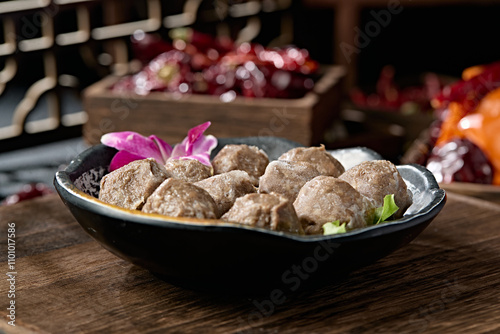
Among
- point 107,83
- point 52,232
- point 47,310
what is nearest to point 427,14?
point 107,83

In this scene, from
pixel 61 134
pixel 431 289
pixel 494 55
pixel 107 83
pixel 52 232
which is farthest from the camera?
pixel 494 55

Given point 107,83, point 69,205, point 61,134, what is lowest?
point 61,134

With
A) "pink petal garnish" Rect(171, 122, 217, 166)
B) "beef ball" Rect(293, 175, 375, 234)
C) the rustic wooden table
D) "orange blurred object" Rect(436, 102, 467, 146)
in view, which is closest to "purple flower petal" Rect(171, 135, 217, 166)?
"pink petal garnish" Rect(171, 122, 217, 166)

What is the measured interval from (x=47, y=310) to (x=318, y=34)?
10.1ft

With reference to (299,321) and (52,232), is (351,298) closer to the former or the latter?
(299,321)

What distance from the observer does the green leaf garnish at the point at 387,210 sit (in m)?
0.96

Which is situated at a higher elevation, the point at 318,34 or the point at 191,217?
the point at 191,217

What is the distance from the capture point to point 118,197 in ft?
3.16

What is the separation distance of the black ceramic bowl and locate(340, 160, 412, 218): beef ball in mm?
40

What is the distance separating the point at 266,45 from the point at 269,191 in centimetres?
262

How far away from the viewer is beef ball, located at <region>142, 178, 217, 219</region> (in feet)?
2.91

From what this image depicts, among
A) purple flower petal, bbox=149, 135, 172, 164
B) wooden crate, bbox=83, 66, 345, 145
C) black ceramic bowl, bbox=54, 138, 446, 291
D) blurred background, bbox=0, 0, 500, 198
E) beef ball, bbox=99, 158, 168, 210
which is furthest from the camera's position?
blurred background, bbox=0, 0, 500, 198

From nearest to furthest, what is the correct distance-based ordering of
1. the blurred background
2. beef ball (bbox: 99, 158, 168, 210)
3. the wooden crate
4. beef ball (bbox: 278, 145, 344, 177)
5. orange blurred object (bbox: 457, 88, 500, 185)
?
1. beef ball (bbox: 99, 158, 168, 210)
2. beef ball (bbox: 278, 145, 344, 177)
3. orange blurred object (bbox: 457, 88, 500, 185)
4. the wooden crate
5. the blurred background

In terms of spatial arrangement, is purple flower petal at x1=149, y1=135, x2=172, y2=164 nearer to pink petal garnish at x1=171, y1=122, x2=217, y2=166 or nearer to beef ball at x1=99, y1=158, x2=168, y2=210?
pink petal garnish at x1=171, y1=122, x2=217, y2=166
